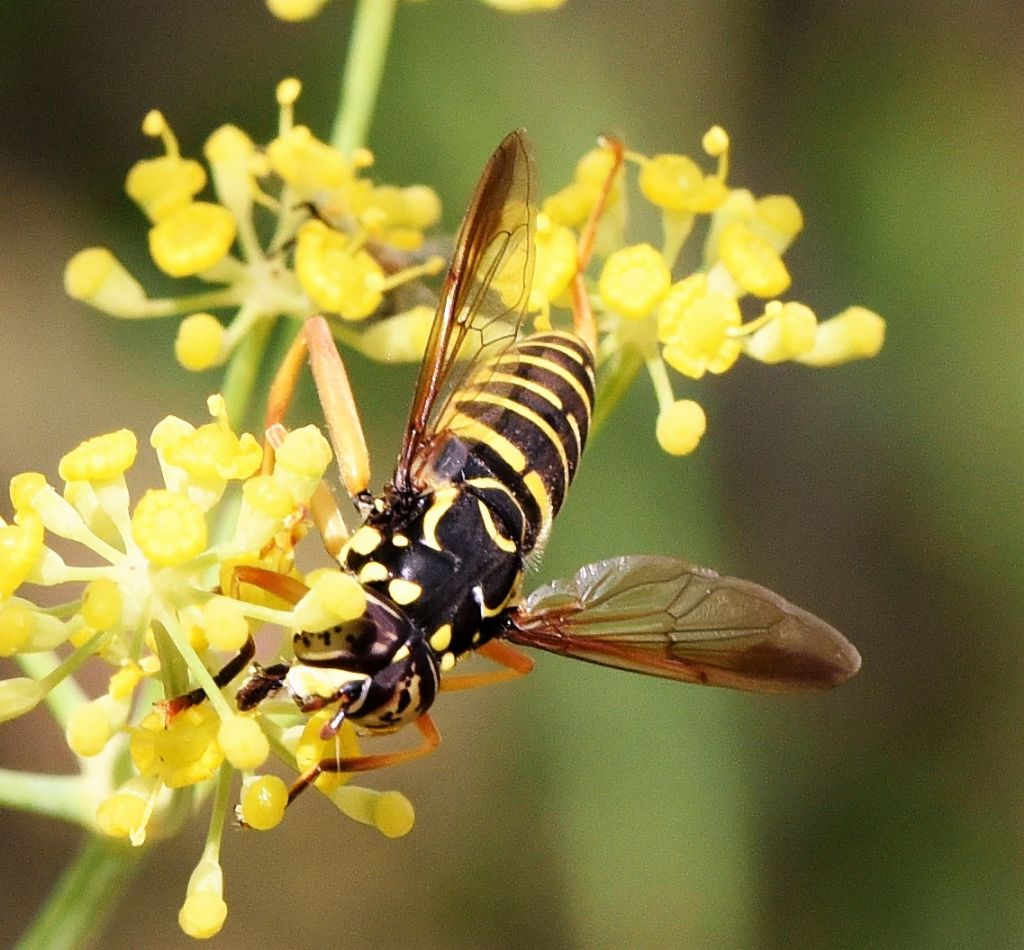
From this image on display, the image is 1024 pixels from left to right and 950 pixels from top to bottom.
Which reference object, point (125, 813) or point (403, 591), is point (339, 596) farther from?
point (125, 813)

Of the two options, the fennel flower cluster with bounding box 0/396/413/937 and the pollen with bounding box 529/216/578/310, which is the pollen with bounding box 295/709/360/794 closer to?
the fennel flower cluster with bounding box 0/396/413/937

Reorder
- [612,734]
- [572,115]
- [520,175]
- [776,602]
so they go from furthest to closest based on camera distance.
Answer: [572,115] → [612,734] → [520,175] → [776,602]

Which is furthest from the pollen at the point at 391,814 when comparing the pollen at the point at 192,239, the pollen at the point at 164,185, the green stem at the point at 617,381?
the pollen at the point at 164,185

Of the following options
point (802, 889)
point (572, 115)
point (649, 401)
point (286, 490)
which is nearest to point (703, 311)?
point (286, 490)

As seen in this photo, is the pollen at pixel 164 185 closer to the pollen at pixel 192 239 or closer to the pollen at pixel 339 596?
the pollen at pixel 192 239

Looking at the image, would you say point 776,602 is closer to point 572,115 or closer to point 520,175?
point 520,175

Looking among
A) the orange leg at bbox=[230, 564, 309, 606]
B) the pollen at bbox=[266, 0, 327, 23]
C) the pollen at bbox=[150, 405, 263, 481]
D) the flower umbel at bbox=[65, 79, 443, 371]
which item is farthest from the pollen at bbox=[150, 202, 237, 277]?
the orange leg at bbox=[230, 564, 309, 606]
